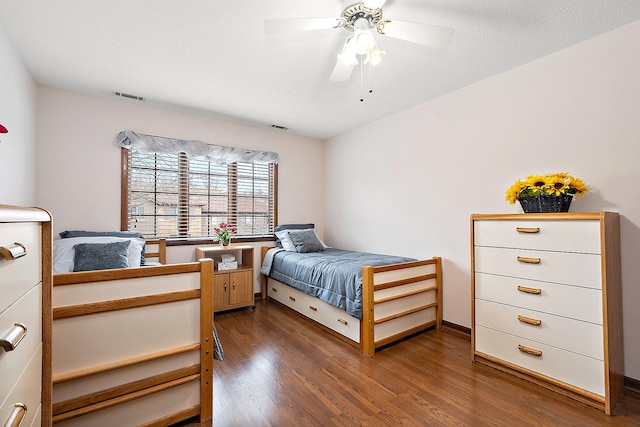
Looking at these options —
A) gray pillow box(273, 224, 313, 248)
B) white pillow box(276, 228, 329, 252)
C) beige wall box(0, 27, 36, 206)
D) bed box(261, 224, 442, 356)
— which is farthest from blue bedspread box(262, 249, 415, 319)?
beige wall box(0, 27, 36, 206)

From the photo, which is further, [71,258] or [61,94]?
[61,94]

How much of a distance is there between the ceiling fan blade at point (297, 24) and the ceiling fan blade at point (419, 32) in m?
0.34

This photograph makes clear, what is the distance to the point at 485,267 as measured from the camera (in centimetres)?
235

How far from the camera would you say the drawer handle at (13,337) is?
2.25 feet

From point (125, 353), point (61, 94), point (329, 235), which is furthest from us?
point (329, 235)

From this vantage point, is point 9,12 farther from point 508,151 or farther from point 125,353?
point 508,151

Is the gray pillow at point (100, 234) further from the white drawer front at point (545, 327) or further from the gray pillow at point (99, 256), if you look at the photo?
the white drawer front at point (545, 327)

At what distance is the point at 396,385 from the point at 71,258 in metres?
2.68

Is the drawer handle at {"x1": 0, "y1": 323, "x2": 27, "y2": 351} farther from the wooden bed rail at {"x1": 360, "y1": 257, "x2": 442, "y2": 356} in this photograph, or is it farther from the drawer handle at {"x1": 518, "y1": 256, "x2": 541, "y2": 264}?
the drawer handle at {"x1": 518, "y1": 256, "x2": 541, "y2": 264}

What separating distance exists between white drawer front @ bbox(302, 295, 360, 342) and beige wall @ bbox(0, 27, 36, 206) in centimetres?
269

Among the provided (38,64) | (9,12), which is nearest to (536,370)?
(9,12)

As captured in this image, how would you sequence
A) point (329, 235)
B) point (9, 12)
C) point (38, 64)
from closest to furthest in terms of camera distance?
1. point (9, 12)
2. point (38, 64)
3. point (329, 235)

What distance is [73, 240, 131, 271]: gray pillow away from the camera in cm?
224

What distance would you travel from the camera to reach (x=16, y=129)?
92.7 inches
